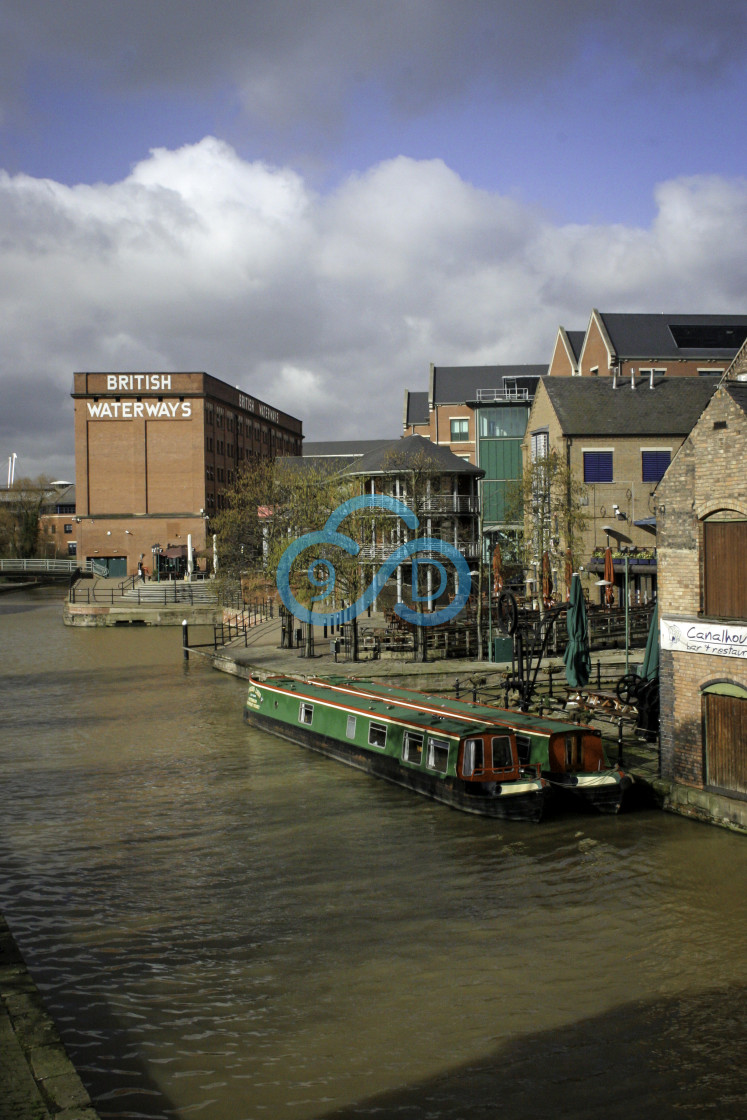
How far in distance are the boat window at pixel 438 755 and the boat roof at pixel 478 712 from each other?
96 cm

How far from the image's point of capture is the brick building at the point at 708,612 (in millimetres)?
16156

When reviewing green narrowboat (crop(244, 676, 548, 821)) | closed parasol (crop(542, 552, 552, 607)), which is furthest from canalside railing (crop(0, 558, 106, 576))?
green narrowboat (crop(244, 676, 548, 821))

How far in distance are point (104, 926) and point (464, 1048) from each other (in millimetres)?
5749

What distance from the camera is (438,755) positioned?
19.2 m

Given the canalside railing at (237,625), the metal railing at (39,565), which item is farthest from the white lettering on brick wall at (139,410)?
the canalside railing at (237,625)

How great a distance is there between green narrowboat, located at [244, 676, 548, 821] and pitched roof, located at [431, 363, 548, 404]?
49022 millimetres

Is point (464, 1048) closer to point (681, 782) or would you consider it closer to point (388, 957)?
point (388, 957)

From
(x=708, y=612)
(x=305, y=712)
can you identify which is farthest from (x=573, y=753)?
(x=305, y=712)

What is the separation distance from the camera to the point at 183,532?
82.1 m

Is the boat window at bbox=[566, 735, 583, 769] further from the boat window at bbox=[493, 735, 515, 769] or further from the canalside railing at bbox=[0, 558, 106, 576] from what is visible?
the canalside railing at bbox=[0, 558, 106, 576]

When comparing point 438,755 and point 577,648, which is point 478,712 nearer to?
point 438,755

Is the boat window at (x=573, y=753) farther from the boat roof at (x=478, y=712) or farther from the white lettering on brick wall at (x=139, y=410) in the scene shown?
the white lettering on brick wall at (x=139, y=410)

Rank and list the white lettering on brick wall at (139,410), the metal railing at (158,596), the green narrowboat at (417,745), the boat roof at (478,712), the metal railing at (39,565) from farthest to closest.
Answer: the metal railing at (39,565) < the white lettering on brick wall at (139,410) < the metal railing at (158,596) < the boat roof at (478,712) < the green narrowboat at (417,745)

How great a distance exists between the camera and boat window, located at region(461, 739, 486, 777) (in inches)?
721
